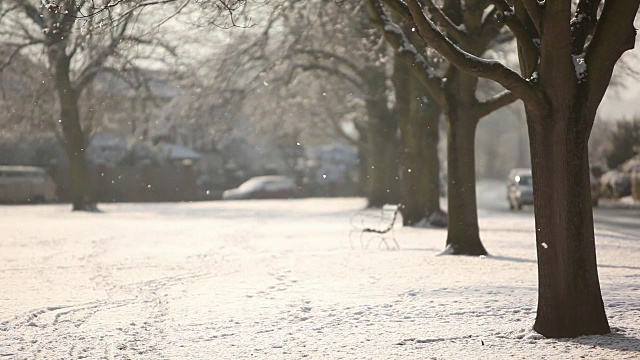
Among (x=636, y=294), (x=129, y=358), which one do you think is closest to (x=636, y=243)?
(x=636, y=294)

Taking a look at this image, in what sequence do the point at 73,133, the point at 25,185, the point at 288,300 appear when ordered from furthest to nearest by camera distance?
the point at 25,185
the point at 73,133
the point at 288,300

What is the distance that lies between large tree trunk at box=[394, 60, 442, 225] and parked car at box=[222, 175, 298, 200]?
2915 centimetres

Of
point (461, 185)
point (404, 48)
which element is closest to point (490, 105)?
point (461, 185)

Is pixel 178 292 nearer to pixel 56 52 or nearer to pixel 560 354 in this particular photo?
pixel 560 354

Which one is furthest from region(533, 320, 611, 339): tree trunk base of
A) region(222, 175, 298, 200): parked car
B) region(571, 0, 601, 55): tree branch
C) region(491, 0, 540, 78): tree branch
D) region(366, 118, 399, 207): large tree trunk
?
region(222, 175, 298, 200): parked car

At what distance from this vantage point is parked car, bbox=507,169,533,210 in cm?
3394

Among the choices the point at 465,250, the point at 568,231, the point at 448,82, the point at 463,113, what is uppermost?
the point at 448,82

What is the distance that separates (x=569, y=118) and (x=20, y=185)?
39485mm

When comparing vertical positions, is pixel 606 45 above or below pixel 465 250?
above

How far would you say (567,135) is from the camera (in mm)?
Answer: 7820

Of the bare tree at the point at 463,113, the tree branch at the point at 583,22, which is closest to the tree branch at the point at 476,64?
the tree branch at the point at 583,22

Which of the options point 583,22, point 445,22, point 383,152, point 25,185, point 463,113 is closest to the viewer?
point 583,22

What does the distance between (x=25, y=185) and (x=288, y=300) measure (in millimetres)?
36245

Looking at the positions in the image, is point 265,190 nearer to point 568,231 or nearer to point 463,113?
point 463,113
